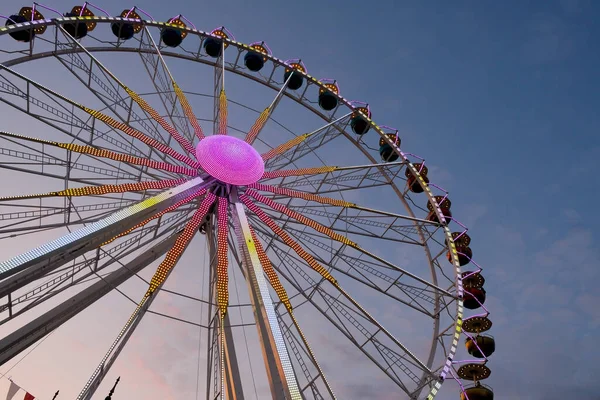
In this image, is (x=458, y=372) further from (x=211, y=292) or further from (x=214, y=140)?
(x=214, y=140)

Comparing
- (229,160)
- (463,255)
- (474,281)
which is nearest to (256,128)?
(229,160)

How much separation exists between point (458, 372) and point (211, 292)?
24.1 ft

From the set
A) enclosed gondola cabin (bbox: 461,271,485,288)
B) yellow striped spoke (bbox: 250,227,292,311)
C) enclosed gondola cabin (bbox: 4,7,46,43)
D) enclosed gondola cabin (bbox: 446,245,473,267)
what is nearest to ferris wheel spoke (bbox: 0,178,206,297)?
yellow striped spoke (bbox: 250,227,292,311)

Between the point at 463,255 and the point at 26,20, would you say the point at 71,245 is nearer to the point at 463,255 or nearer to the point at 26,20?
the point at 26,20

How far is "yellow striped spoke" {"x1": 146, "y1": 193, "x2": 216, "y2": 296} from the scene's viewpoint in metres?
10.1

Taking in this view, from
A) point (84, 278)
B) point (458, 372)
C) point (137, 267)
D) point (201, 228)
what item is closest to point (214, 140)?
point (201, 228)

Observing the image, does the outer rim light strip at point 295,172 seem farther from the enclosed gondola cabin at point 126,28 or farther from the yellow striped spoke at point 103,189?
the enclosed gondola cabin at point 126,28

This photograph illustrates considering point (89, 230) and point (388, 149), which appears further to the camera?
point (388, 149)

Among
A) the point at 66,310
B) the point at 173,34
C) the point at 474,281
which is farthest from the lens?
the point at 173,34

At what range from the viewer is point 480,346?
46.8ft

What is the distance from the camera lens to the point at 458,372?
1356cm

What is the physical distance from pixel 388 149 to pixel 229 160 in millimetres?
6708

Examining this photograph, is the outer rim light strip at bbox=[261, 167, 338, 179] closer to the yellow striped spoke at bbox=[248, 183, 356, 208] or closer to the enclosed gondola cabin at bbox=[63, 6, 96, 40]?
the yellow striped spoke at bbox=[248, 183, 356, 208]

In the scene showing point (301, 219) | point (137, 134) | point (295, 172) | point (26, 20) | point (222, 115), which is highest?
point (26, 20)
